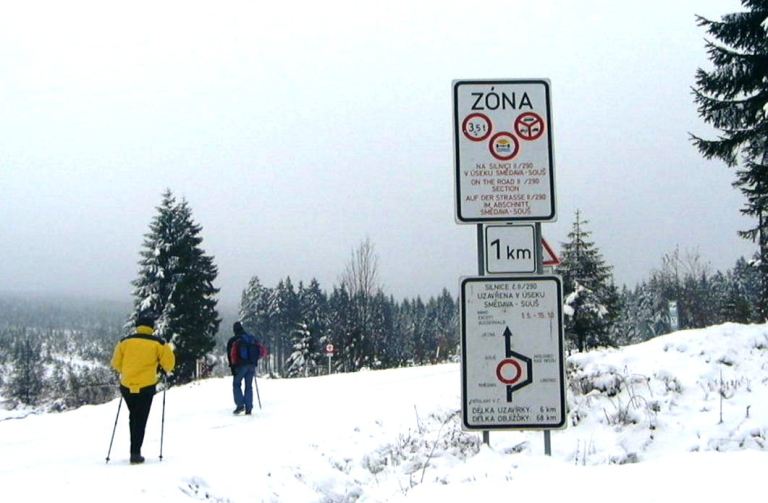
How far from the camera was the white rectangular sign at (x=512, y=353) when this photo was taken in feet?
24.0

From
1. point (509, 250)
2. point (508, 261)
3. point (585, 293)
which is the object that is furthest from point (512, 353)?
point (585, 293)

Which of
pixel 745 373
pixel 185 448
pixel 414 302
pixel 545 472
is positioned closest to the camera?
pixel 545 472

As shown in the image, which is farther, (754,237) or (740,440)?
(754,237)

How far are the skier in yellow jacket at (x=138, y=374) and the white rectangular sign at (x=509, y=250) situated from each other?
17.0 ft

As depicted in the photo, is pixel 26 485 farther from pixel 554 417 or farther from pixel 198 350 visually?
pixel 198 350

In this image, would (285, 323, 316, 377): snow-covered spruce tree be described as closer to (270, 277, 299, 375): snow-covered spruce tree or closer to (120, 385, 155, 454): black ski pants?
(270, 277, 299, 375): snow-covered spruce tree

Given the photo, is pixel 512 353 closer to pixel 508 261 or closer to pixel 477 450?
pixel 508 261

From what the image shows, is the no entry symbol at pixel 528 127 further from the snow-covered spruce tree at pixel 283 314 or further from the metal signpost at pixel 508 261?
the snow-covered spruce tree at pixel 283 314

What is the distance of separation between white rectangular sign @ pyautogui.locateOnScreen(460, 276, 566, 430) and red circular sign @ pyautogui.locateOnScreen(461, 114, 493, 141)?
4.73 feet

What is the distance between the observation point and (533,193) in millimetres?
7570

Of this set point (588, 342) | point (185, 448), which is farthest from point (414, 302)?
point (185, 448)

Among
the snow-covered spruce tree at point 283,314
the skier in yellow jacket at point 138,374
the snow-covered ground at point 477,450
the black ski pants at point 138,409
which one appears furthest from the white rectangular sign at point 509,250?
the snow-covered spruce tree at point 283,314

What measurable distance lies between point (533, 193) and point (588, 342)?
38287 millimetres

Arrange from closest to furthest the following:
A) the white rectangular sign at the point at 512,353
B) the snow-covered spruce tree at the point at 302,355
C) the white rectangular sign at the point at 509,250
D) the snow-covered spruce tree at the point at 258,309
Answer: the white rectangular sign at the point at 512,353 < the white rectangular sign at the point at 509,250 < the snow-covered spruce tree at the point at 302,355 < the snow-covered spruce tree at the point at 258,309
